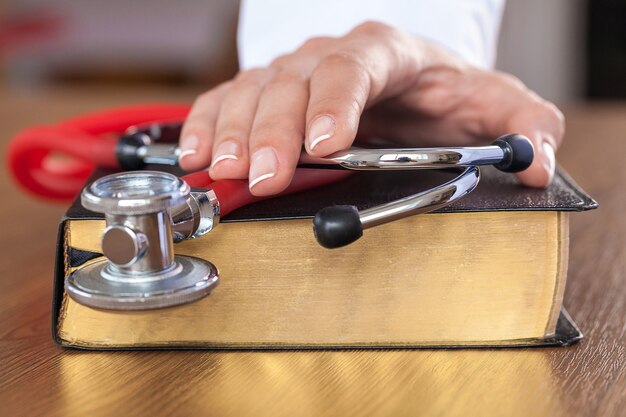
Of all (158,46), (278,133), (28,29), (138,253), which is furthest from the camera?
(158,46)

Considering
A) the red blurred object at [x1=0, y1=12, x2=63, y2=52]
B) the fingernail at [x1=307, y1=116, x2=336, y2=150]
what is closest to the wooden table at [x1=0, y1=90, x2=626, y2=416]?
the fingernail at [x1=307, y1=116, x2=336, y2=150]

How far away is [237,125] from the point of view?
1.92 feet

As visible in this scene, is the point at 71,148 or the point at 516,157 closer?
the point at 516,157

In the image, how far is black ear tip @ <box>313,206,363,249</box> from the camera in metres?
0.44

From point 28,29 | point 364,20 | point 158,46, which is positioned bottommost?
point 158,46

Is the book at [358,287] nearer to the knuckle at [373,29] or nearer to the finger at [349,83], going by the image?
the finger at [349,83]

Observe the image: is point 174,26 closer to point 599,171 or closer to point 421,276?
point 599,171

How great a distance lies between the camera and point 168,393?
1.48 feet

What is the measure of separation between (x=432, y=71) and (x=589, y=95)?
9.43 ft

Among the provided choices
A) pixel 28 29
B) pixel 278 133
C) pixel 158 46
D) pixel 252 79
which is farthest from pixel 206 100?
pixel 158 46

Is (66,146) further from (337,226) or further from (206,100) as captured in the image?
(337,226)

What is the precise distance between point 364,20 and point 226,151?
0.40 m

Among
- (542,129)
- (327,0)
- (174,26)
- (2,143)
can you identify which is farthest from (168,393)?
(174,26)

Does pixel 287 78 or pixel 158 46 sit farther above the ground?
pixel 287 78
